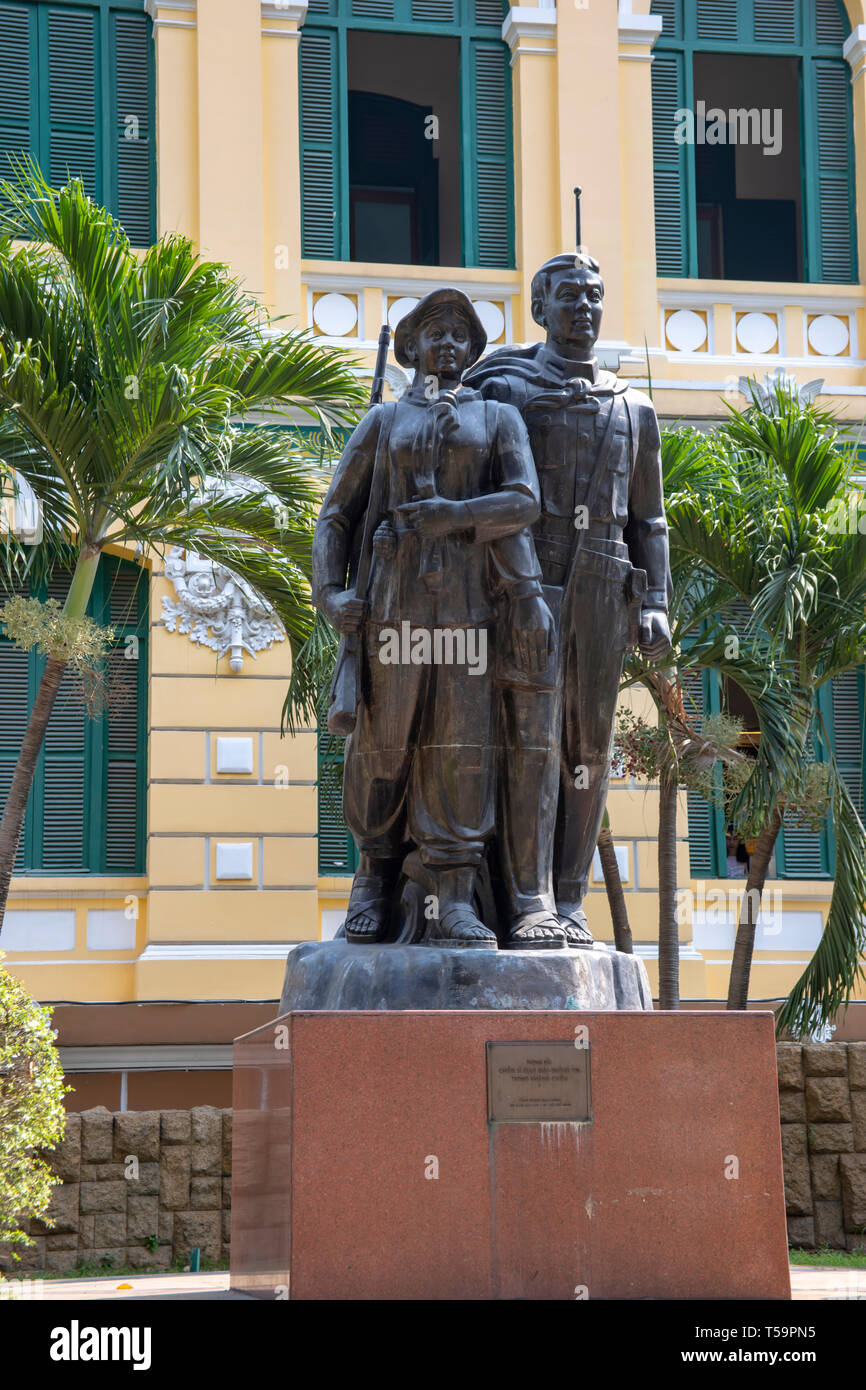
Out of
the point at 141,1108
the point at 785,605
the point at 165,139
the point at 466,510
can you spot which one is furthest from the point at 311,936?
the point at 466,510

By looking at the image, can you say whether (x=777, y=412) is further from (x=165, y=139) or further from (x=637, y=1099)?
(x=637, y=1099)

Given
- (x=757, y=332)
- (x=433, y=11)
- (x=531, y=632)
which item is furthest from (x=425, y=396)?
(x=433, y=11)

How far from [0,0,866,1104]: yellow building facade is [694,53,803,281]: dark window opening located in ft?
0.83

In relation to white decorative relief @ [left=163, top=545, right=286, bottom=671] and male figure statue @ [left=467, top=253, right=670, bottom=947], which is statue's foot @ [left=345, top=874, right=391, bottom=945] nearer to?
male figure statue @ [left=467, top=253, right=670, bottom=947]

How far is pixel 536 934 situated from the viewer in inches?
235

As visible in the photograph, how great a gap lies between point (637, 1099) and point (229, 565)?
729cm

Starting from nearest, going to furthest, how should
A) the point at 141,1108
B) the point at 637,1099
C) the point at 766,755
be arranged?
the point at 637,1099
the point at 766,755
the point at 141,1108

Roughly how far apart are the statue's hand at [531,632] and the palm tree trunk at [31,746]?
5806 millimetres

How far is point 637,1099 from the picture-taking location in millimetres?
5473

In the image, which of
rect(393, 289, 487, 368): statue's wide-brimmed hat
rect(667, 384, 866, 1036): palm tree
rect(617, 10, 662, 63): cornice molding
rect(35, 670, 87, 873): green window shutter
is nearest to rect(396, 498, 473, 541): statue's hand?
rect(393, 289, 487, 368): statue's wide-brimmed hat

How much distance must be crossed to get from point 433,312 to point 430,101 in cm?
1345

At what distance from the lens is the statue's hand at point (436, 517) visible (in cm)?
607

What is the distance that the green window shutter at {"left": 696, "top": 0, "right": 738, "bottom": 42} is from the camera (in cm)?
1838

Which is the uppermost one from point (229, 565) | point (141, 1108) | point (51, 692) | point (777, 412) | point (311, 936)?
point (777, 412)
